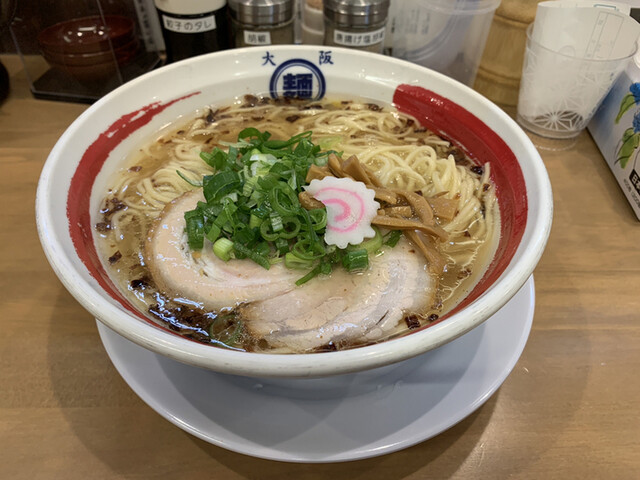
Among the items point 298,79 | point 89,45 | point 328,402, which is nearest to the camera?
point 328,402

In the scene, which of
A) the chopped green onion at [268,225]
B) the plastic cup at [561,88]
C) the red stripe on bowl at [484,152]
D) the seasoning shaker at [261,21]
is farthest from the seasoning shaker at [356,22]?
the chopped green onion at [268,225]

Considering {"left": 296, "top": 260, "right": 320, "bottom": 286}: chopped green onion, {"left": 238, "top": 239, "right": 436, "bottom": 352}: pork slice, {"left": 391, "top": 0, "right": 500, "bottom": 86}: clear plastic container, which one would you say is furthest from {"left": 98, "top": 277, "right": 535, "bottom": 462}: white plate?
{"left": 391, "top": 0, "right": 500, "bottom": 86}: clear plastic container

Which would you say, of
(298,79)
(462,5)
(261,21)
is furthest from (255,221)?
(462,5)

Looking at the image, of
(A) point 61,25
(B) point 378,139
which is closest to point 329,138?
(B) point 378,139

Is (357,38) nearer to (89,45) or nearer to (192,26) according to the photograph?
(192,26)

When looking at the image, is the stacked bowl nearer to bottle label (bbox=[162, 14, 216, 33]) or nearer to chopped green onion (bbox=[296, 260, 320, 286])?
bottle label (bbox=[162, 14, 216, 33])

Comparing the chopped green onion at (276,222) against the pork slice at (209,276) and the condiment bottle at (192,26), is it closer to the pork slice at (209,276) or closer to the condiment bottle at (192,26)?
the pork slice at (209,276)
